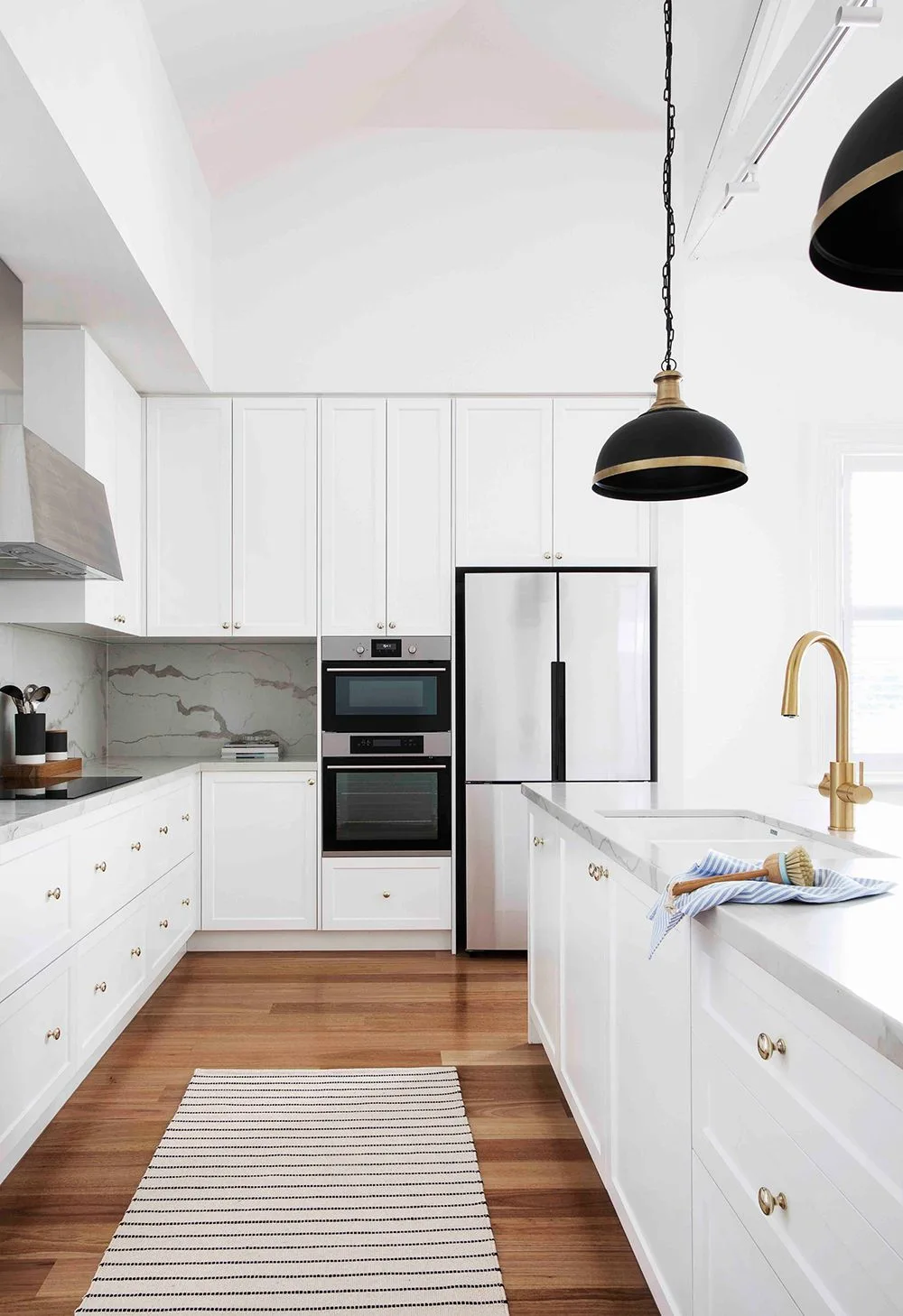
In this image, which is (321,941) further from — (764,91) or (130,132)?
(764,91)

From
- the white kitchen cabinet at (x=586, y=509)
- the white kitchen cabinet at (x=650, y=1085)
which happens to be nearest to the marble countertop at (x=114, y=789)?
the white kitchen cabinet at (x=650, y=1085)

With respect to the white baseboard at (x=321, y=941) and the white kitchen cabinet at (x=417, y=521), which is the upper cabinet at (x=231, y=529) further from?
the white baseboard at (x=321, y=941)

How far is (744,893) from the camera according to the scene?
4.33ft

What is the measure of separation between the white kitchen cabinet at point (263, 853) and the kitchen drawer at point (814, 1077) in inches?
120

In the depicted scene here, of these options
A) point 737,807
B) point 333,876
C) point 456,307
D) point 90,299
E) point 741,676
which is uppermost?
point 456,307

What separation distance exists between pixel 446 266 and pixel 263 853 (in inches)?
107

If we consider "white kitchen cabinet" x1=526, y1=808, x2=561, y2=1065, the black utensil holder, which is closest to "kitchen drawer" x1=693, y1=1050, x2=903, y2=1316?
"white kitchen cabinet" x1=526, y1=808, x2=561, y2=1065

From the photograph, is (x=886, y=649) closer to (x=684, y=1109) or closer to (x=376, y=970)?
(x=376, y=970)

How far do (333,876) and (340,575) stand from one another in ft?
4.34

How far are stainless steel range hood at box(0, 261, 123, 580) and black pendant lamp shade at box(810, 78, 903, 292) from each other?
2.09m

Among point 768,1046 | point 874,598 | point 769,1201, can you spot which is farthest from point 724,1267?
point 874,598

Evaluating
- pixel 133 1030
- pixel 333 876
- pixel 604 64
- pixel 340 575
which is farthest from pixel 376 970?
pixel 604 64

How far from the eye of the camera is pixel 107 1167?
241 centimetres

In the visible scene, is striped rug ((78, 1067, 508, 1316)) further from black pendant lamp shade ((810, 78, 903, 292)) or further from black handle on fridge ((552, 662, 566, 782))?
black pendant lamp shade ((810, 78, 903, 292))
